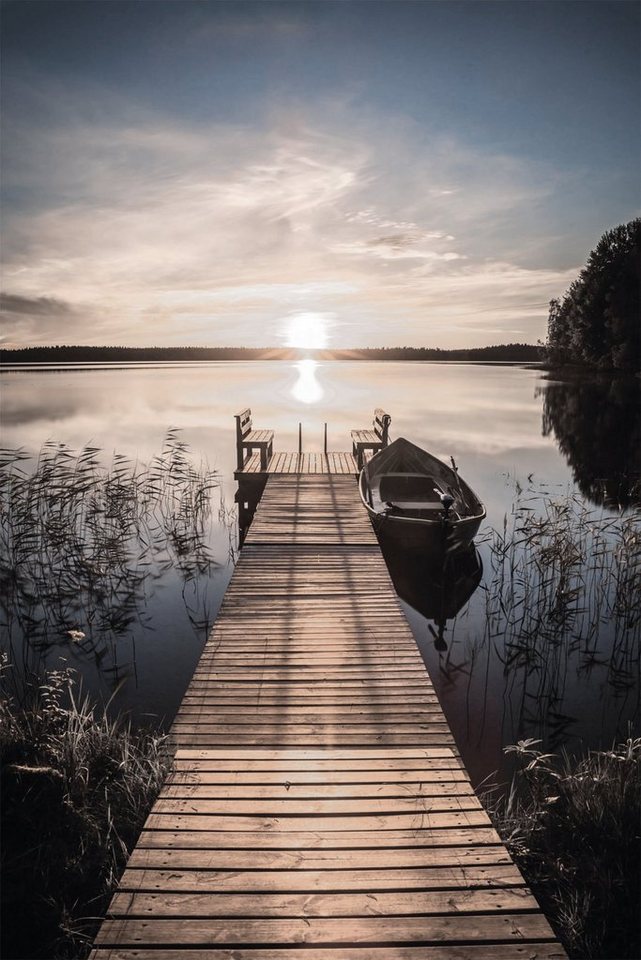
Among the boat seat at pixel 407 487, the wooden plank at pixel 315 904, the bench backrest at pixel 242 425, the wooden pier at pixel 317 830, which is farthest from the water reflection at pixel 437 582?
the bench backrest at pixel 242 425

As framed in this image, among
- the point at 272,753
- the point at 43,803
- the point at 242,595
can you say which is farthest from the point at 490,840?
the point at 242,595

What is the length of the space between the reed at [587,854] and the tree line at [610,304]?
149 feet

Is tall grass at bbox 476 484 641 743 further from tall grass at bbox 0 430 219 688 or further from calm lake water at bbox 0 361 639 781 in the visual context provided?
tall grass at bbox 0 430 219 688

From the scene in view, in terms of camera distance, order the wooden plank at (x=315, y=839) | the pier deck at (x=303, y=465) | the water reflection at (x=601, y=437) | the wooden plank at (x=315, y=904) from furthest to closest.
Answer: the water reflection at (x=601, y=437), the pier deck at (x=303, y=465), the wooden plank at (x=315, y=839), the wooden plank at (x=315, y=904)

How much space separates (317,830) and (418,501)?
8821 mm

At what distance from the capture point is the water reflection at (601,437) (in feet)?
53.6

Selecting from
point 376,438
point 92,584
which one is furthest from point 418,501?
point 92,584

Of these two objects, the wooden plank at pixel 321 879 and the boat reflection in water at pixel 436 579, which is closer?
the wooden plank at pixel 321 879

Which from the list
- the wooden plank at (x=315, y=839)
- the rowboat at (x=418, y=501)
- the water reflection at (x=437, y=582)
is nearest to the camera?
the wooden plank at (x=315, y=839)

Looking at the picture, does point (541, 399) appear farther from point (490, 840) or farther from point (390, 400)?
point (490, 840)

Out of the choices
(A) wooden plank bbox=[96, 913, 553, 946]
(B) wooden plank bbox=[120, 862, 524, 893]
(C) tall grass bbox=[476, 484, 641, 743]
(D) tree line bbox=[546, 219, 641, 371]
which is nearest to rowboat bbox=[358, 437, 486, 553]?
(C) tall grass bbox=[476, 484, 641, 743]

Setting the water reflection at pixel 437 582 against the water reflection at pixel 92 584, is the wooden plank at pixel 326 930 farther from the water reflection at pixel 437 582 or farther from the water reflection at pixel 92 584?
the water reflection at pixel 437 582

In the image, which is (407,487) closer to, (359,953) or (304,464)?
(304,464)

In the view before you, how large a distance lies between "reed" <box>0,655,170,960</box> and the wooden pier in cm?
56
